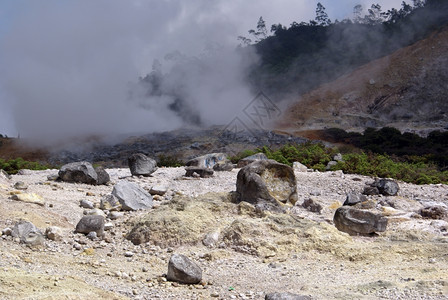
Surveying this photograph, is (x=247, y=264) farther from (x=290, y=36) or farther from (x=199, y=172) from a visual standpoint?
(x=290, y=36)

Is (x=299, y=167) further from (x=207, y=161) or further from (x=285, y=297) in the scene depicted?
(x=285, y=297)

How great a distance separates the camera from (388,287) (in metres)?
4.55

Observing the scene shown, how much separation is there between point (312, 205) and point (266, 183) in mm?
1013

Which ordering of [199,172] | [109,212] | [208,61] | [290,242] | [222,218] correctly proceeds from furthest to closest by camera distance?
[208,61], [199,172], [109,212], [222,218], [290,242]

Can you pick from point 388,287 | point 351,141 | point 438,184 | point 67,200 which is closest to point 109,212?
point 67,200

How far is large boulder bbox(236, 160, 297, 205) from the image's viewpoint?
8.28 m

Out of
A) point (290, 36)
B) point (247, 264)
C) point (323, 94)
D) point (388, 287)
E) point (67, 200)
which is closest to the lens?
point (388, 287)

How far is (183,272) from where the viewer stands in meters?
4.81

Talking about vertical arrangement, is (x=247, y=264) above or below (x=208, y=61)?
below

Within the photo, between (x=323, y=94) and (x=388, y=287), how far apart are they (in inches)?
1586

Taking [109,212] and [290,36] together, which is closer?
[109,212]

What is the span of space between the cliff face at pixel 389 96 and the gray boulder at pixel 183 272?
32.7m

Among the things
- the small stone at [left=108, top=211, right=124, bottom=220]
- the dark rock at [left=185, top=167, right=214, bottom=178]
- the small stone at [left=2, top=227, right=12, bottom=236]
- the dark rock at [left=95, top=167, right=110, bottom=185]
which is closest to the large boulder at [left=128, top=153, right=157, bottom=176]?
the dark rock at [left=185, top=167, right=214, bottom=178]

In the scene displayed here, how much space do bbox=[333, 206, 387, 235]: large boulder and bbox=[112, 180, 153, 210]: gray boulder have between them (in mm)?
3231
